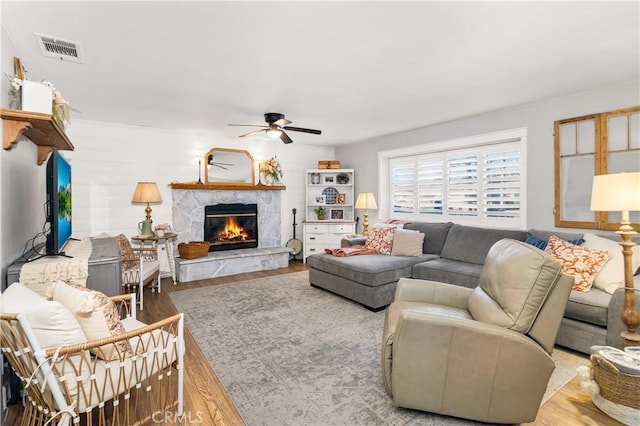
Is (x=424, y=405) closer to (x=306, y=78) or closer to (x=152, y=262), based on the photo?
(x=306, y=78)

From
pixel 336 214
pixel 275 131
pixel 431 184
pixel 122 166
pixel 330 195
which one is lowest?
pixel 336 214

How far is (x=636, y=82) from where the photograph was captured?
3064mm

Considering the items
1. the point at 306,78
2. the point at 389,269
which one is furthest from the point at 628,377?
the point at 306,78

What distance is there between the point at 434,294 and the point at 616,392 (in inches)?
43.1

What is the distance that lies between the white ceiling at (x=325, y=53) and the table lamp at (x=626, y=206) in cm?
102

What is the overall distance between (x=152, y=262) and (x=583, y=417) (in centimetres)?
429

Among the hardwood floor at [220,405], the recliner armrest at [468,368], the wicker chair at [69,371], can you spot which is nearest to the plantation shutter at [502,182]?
the hardwood floor at [220,405]

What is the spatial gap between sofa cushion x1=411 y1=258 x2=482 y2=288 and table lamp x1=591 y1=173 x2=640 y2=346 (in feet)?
4.04

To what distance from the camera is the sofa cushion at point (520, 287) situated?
5.46ft

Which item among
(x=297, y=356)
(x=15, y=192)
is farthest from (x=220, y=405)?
(x=15, y=192)

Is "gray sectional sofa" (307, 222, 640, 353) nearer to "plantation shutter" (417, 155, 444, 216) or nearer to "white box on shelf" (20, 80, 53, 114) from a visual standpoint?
"plantation shutter" (417, 155, 444, 216)

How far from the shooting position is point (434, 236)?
14.6ft

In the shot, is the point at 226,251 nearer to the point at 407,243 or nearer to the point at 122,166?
the point at 122,166

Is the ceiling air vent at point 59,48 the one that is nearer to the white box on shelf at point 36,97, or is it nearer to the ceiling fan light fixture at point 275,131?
the white box on shelf at point 36,97
